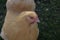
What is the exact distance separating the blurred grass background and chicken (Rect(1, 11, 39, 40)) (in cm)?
70

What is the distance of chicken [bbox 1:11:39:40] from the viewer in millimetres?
1883

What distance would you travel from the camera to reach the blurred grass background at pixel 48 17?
272 centimetres

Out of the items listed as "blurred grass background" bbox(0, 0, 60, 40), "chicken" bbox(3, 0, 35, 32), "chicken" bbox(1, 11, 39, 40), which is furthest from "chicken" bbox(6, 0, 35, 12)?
"blurred grass background" bbox(0, 0, 60, 40)

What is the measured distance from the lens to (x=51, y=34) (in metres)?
2.72

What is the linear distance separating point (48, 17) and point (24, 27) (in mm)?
1103

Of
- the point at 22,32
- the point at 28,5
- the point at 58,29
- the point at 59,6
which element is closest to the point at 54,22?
the point at 58,29

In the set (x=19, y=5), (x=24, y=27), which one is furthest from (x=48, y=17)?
(x=24, y=27)

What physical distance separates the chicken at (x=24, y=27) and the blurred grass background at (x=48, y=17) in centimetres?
70

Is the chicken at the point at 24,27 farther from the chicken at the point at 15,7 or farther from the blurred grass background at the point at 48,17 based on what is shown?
the blurred grass background at the point at 48,17

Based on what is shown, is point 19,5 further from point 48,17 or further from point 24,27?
point 48,17

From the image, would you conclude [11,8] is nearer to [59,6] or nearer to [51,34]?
[51,34]

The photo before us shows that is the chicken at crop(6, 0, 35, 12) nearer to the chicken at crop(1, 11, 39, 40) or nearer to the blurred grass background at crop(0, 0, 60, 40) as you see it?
the chicken at crop(1, 11, 39, 40)

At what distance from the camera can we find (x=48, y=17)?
2.97 m

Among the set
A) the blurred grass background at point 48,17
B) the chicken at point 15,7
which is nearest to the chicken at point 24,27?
the chicken at point 15,7
